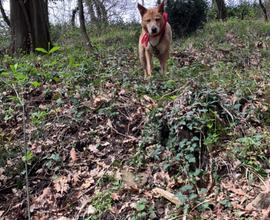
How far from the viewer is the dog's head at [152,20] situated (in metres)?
7.29

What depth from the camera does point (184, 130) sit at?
4.07m

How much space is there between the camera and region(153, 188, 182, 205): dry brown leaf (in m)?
3.53

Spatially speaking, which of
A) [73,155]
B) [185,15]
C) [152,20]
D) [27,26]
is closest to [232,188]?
[73,155]

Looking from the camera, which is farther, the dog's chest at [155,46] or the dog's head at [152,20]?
the dog's chest at [155,46]

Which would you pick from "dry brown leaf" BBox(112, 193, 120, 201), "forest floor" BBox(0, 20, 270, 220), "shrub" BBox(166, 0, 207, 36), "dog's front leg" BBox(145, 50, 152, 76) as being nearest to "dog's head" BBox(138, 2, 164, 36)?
"dog's front leg" BBox(145, 50, 152, 76)

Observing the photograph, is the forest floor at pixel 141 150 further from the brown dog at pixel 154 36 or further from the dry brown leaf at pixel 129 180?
the brown dog at pixel 154 36

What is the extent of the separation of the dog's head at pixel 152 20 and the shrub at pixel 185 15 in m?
5.98

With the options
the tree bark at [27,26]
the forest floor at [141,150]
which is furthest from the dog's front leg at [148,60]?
the tree bark at [27,26]

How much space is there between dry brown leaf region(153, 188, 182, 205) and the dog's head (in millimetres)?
4152

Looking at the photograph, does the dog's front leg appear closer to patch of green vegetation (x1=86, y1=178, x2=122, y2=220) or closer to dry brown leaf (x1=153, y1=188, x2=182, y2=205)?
patch of green vegetation (x1=86, y1=178, x2=122, y2=220)

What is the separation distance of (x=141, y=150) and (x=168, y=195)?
80 cm

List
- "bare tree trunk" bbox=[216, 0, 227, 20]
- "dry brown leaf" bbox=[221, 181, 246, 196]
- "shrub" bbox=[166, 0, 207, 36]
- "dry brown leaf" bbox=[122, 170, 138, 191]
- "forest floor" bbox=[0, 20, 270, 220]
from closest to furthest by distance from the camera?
"dry brown leaf" bbox=[221, 181, 246, 196] < "forest floor" bbox=[0, 20, 270, 220] < "dry brown leaf" bbox=[122, 170, 138, 191] < "shrub" bbox=[166, 0, 207, 36] < "bare tree trunk" bbox=[216, 0, 227, 20]

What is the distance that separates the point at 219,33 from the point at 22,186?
9.18 metres

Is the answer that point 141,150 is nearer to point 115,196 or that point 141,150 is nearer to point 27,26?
point 115,196
